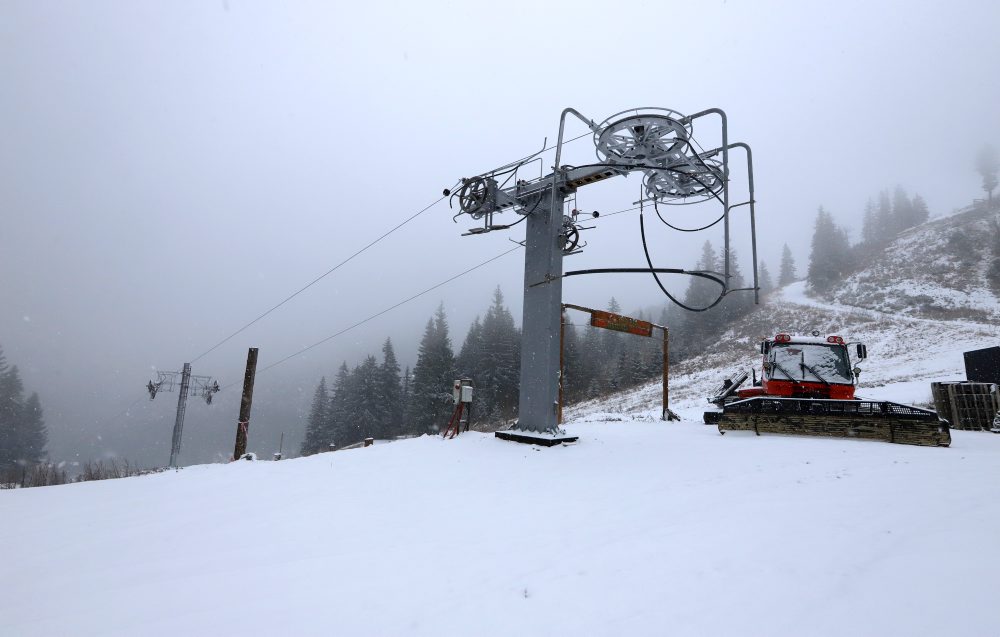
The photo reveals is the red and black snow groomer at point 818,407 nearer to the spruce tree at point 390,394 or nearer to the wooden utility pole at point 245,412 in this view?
the wooden utility pole at point 245,412

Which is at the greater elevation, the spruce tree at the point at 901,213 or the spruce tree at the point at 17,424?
the spruce tree at the point at 901,213

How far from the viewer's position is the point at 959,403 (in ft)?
48.4

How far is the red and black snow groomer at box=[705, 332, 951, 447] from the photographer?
31.7 ft

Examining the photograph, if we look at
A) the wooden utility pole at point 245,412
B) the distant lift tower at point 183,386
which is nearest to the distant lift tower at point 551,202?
the wooden utility pole at point 245,412

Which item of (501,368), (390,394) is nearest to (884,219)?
(501,368)

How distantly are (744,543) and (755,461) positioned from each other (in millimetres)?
4412

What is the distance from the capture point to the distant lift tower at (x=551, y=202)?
9453mm

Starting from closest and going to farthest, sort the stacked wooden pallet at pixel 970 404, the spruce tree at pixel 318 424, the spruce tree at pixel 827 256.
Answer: the stacked wooden pallet at pixel 970 404 → the spruce tree at pixel 318 424 → the spruce tree at pixel 827 256

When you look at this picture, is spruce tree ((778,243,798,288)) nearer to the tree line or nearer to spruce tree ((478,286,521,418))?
the tree line

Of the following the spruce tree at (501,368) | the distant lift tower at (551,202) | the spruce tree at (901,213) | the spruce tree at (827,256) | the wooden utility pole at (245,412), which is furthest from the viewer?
the spruce tree at (901,213)

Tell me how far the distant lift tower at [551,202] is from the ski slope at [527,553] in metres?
3.81

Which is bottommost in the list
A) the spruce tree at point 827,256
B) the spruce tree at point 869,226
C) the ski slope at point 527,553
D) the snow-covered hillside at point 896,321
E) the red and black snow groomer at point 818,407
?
the ski slope at point 527,553

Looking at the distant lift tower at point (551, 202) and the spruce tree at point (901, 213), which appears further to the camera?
the spruce tree at point (901, 213)

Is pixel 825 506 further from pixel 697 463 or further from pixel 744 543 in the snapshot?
pixel 697 463
